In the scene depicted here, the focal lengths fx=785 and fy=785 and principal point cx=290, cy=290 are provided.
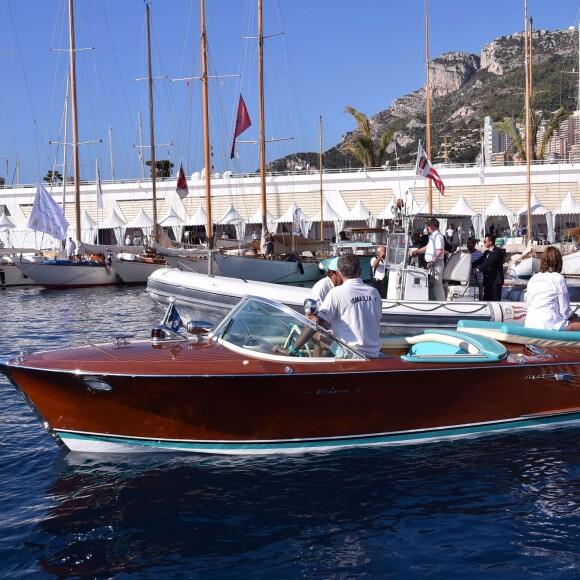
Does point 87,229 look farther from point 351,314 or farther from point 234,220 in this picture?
point 351,314

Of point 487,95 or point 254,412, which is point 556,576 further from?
point 487,95

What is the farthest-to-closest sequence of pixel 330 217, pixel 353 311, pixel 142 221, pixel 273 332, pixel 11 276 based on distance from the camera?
pixel 142 221 < pixel 330 217 < pixel 11 276 < pixel 273 332 < pixel 353 311

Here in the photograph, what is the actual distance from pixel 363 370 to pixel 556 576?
2.48m

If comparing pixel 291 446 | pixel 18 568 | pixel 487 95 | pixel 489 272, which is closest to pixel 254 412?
pixel 291 446

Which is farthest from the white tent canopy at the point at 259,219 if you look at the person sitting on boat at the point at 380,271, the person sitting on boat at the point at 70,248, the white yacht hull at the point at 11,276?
the person sitting on boat at the point at 380,271

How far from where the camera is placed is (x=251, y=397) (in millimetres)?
7148

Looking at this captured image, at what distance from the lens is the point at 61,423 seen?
740 centimetres

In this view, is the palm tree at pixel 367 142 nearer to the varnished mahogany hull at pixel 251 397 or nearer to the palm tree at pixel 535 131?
the palm tree at pixel 535 131

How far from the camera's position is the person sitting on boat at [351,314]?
736cm

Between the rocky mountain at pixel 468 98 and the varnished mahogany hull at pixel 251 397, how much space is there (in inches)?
4656

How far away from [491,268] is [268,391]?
758 cm

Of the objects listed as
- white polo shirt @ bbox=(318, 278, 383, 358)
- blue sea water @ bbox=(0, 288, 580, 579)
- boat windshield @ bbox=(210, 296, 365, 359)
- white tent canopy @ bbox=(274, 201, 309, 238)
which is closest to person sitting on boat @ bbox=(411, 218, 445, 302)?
blue sea water @ bbox=(0, 288, 580, 579)

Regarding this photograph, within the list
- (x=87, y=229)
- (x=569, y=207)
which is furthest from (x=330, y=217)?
(x=87, y=229)

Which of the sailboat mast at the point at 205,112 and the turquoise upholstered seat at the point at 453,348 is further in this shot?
the sailboat mast at the point at 205,112
